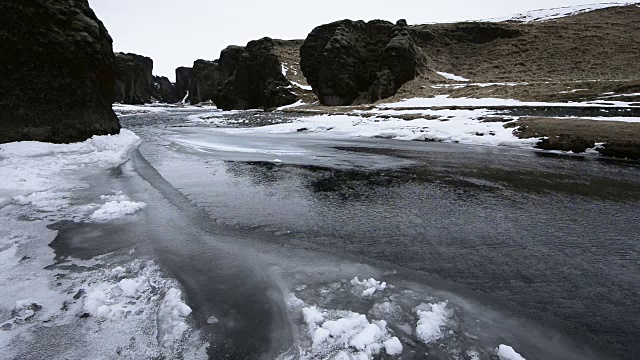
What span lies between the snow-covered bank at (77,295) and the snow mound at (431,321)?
2.37 meters

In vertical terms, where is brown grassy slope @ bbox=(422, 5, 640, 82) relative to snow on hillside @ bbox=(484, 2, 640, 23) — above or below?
below

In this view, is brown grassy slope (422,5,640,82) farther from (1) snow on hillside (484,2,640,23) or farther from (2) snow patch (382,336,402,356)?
(2) snow patch (382,336,402,356)

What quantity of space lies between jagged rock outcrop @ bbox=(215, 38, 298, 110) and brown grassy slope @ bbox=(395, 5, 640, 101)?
29.0m

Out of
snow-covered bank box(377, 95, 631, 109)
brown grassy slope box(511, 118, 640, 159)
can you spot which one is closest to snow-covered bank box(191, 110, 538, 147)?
brown grassy slope box(511, 118, 640, 159)

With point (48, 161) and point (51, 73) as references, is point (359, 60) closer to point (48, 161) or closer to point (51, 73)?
point (51, 73)

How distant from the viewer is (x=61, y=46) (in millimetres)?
15055

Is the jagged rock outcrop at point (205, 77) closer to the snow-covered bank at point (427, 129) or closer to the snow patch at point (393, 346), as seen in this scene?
the snow-covered bank at point (427, 129)

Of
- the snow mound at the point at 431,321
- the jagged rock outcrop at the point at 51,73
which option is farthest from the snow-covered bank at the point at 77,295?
the jagged rock outcrop at the point at 51,73

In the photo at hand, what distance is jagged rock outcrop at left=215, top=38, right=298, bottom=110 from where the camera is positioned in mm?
72312

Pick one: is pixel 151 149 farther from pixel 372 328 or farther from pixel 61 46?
pixel 372 328

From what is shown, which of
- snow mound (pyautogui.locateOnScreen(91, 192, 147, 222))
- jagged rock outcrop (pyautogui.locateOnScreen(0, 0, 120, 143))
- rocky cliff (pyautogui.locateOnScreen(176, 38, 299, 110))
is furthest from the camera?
rocky cliff (pyautogui.locateOnScreen(176, 38, 299, 110))

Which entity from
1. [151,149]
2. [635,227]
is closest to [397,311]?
[635,227]

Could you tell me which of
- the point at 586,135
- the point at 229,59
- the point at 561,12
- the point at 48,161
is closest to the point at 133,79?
the point at 229,59

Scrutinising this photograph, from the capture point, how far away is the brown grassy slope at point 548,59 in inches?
1453
